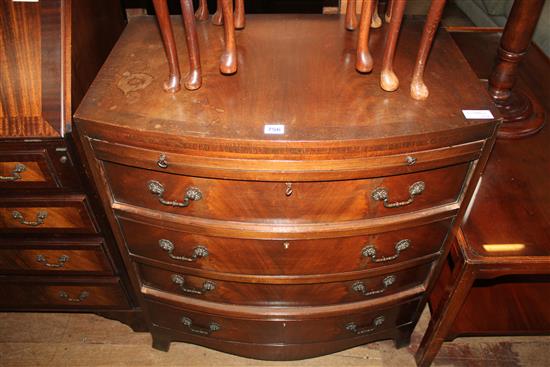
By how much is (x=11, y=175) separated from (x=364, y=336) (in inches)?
48.3

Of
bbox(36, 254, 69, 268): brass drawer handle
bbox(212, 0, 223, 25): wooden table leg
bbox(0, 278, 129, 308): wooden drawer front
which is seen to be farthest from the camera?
bbox(0, 278, 129, 308): wooden drawer front

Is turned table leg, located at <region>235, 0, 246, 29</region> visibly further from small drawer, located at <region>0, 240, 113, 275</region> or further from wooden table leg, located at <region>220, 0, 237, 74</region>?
small drawer, located at <region>0, 240, 113, 275</region>

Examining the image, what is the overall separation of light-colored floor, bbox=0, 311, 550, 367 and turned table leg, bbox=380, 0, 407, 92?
1.13 meters

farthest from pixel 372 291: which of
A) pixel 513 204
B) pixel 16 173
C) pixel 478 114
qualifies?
pixel 16 173

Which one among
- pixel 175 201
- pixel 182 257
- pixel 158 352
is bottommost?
pixel 158 352

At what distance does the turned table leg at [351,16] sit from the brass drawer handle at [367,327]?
3.11ft

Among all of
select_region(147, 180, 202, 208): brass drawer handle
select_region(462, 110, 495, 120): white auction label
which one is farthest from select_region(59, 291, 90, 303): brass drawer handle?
select_region(462, 110, 495, 120): white auction label

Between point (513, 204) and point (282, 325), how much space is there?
A: 0.82m

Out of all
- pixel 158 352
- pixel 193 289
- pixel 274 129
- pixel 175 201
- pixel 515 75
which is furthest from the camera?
pixel 158 352

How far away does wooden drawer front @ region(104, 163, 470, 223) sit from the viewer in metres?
1.08

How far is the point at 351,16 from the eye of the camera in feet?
4.28

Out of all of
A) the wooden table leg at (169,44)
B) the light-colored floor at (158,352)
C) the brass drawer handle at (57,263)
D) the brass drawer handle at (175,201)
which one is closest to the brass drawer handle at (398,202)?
the brass drawer handle at (175,201)

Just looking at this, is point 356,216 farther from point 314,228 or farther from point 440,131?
point 440,131

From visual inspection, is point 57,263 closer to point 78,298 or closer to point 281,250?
point 78,298
